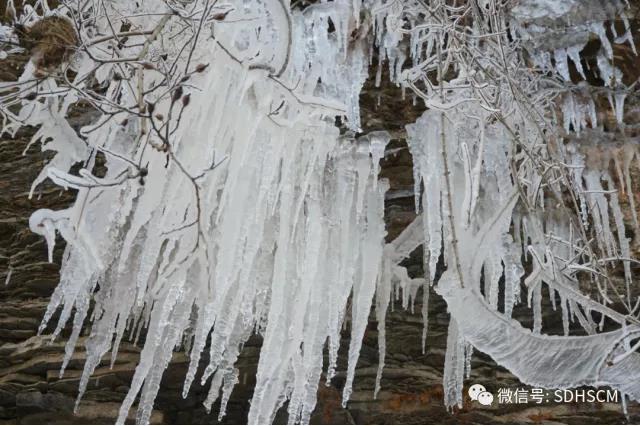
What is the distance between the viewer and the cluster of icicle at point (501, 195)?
2174mm

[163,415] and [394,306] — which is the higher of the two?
[394,306]

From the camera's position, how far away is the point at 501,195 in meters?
3.18

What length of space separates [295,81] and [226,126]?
0.42 meters

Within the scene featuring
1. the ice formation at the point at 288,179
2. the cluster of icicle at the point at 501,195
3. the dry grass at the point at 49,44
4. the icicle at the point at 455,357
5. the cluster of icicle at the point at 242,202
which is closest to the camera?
the cluster of icicle at the point at 501,195

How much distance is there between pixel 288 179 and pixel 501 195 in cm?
97

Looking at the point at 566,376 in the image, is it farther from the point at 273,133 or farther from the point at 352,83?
the point at 352,83

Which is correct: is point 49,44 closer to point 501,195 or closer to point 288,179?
point 288,179

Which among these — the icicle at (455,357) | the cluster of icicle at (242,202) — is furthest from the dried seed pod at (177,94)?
the icicle at (455,357)

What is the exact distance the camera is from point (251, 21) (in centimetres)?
271

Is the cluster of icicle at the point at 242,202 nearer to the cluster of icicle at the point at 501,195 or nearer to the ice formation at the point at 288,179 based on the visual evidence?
the ice formation at the point at 288,179

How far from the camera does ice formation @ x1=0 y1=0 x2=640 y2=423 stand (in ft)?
7.94

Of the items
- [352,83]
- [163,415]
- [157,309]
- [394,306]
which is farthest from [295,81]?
[163,415]

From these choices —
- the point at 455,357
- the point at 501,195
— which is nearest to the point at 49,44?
the point at 501,195

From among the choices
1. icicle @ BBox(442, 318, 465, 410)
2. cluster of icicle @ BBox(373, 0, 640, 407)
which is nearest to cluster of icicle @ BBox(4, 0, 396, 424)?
Result: cluster of icicle @ BBox(373, 0, 640, 407)
